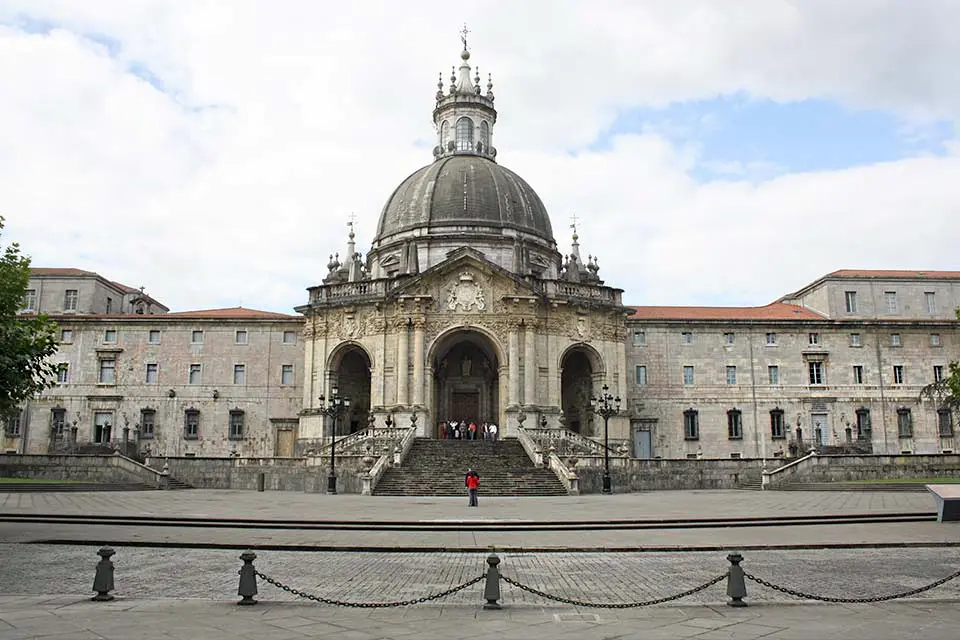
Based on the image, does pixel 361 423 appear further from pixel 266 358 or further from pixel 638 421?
pixel 638 421

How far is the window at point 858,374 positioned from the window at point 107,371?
4988cm

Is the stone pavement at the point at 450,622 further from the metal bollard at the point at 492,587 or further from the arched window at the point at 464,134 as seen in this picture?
the arched window at the point at 464,134

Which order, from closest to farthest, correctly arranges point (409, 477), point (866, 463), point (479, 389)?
point (409, 477)
point (866, 463)
point (479, 389)

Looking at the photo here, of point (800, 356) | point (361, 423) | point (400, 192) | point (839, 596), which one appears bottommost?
point (839, 596)

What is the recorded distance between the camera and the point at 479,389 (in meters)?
53.9

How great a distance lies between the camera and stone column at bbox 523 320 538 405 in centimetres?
4812

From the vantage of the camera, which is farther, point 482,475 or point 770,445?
point 770,445

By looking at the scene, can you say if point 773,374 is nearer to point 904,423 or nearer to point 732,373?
point 732,373

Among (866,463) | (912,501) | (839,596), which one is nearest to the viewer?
(839,596)

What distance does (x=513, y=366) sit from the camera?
1903 inches

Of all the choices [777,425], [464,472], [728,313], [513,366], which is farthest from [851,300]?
[464,472]

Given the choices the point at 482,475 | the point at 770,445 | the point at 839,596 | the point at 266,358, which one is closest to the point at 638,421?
the point at 770,445

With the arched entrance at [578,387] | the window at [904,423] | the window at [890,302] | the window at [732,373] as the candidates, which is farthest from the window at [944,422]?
the arched entrance at [578,387]

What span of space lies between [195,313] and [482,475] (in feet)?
99.3
